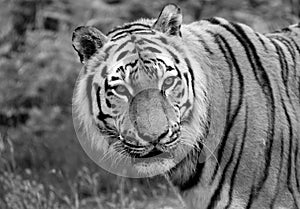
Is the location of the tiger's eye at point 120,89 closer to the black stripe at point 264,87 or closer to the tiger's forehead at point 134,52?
the tiger's forehead at point 134,52

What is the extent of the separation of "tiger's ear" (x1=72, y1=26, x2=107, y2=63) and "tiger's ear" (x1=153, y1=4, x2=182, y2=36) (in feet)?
0.89

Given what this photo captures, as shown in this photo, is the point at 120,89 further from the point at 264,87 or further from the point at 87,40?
the point at 264,87

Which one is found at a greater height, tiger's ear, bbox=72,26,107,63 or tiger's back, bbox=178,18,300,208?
tiger's ear, bbox=72,26,107,63

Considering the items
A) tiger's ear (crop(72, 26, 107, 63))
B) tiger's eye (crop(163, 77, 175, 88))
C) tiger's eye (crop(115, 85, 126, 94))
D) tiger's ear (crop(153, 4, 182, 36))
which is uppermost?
tiger's ear (crop(153, 4, 182, 36))

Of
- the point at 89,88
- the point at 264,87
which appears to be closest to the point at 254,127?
the point at 264,87

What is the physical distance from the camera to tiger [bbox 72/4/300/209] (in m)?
2.90

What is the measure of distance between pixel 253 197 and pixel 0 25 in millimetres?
5342

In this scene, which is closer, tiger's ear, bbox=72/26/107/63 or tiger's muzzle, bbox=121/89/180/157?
tiger's muzzle, bbox=121/89/180/157

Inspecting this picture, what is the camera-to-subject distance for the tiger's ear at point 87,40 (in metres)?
3.01

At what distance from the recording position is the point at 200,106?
3045mm

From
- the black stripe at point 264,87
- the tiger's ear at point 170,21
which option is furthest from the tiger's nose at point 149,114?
the black stripe at point 264,87

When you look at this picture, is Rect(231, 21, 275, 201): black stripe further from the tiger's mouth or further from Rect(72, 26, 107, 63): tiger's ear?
Rect(72, 26, 107, 63): tiger's ear

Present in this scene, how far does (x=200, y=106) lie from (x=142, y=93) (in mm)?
338

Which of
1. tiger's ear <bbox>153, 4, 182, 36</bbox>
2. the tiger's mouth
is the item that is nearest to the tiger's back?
tiger's ear <bbox>153, 4, 182, 36</bbox>
